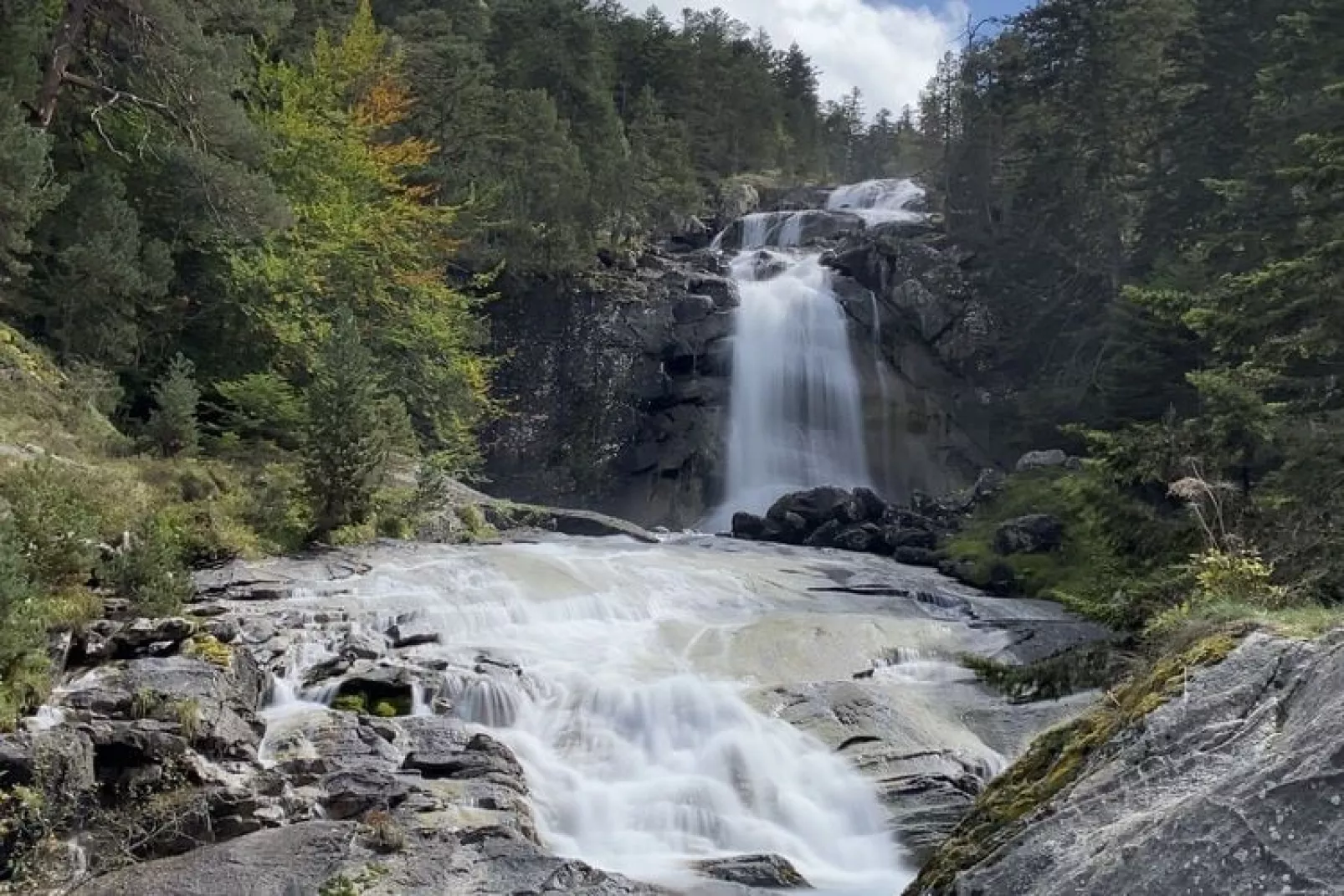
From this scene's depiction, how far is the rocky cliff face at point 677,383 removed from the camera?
3719cm

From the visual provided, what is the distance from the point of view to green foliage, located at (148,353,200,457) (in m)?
17.3

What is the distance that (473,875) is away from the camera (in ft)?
24.5

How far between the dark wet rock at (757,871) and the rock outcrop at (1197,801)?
4200mm

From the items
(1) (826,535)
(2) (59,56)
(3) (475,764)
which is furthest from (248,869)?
(1) (826,535)

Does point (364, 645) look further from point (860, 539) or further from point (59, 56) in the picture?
point (860, 539)

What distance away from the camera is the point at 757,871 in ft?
28.4

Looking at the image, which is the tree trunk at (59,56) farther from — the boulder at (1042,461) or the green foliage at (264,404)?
the boulder at (1042,461)

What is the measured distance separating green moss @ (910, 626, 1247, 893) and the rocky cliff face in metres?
31.0

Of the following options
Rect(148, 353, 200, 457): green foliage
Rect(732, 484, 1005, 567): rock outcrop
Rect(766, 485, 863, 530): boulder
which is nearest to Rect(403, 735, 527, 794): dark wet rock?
Rect(148, 353, 200, 457): green foliage

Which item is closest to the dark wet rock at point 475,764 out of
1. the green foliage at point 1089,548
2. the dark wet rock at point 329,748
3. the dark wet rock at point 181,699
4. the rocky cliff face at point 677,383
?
the dark wet rock at point 329,748

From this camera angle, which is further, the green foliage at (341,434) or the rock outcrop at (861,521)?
the rock outcrop at (861,521)

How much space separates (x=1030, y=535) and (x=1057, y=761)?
66.1ft

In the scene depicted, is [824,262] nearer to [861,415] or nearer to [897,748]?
[861,415]

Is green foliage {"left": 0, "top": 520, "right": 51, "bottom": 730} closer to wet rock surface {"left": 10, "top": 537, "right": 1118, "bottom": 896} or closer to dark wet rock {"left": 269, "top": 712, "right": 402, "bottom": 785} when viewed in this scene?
wet rock surface {"left": 10, "top": 537, "right": 1118, "bottom": 896}
